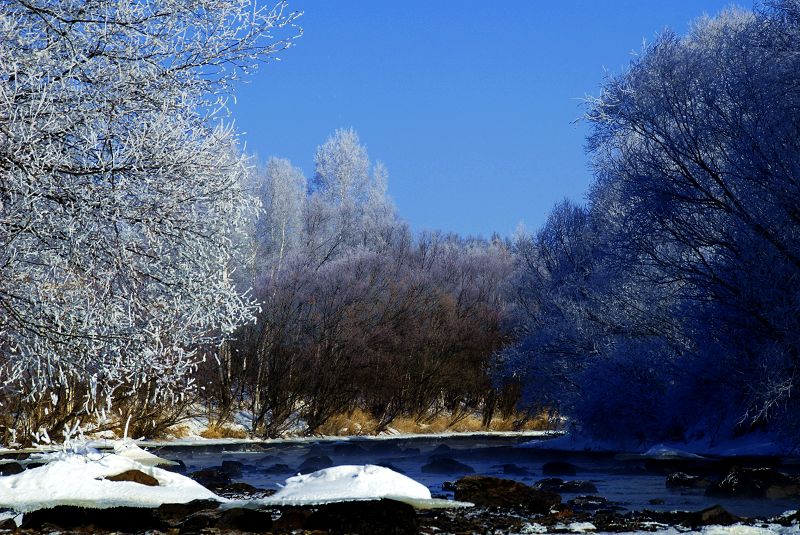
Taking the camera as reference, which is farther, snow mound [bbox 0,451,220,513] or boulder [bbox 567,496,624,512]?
boulder [bbox 567,496,624,512]

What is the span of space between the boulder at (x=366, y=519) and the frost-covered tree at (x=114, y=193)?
2.40m

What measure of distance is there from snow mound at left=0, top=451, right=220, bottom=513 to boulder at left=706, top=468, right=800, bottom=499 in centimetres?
614

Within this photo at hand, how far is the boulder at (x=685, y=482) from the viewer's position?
1279 centimetres

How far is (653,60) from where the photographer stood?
715 inches

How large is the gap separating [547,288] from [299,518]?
2117 cm

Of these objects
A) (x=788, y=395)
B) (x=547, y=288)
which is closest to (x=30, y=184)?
(x=788, y=395)

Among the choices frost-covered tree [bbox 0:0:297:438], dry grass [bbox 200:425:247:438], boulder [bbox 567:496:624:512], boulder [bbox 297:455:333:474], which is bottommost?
boulder [bbox 567:496:624:512]

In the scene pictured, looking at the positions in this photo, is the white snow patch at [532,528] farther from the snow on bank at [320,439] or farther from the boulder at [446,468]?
the snow on bank at [320,439]

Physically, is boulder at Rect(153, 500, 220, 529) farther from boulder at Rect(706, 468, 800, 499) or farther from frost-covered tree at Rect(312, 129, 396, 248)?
frost-covered tree at Rect(312, 129, 396, 248)

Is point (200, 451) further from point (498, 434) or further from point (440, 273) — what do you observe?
point (440, 273)

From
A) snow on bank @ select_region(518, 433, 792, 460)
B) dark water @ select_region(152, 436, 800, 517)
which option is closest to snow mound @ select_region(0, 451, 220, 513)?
dark water @ select_region(152, 436, 800, 517)

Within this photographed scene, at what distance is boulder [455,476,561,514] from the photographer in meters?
9.95

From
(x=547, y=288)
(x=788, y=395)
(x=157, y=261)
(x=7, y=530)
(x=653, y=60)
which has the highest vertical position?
(x=653, y=60)

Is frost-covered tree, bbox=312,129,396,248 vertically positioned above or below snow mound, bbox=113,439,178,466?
above
